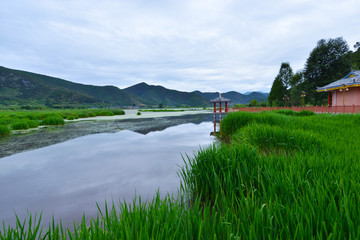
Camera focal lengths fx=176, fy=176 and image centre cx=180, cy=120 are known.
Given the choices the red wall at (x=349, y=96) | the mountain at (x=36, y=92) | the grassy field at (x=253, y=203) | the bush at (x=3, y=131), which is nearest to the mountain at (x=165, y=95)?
the mountain at (x=36, y=92)

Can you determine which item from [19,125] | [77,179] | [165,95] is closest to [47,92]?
[19,125]

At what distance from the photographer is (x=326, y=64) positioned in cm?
2691

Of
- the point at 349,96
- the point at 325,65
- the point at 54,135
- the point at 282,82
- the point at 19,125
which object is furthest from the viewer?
the point at 282,82

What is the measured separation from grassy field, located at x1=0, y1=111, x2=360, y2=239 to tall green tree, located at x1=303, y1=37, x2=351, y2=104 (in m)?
30.6

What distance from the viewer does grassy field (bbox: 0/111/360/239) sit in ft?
3.69

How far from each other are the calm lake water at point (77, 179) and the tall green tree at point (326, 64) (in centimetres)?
3130

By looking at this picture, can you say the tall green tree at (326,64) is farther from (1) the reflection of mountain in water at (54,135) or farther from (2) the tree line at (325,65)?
(1) the reflection of mountain in water at (54,135)

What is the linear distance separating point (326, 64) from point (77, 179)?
116 feet

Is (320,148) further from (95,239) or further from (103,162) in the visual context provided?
(103,162)

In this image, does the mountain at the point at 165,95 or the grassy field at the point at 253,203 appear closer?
the grassy field at the point at 253,203

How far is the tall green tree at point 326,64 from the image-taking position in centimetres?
2604

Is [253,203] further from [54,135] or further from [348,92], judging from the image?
[348,92]

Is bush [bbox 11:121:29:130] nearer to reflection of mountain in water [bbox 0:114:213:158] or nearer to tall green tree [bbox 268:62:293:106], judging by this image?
reflection of mountain in water [bbox 0:114:213:158]

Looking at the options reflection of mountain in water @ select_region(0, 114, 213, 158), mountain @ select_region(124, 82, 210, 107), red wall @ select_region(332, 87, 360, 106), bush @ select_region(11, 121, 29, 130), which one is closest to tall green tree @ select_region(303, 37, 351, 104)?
red wall @ select_region(332, 87, 360, 106)
